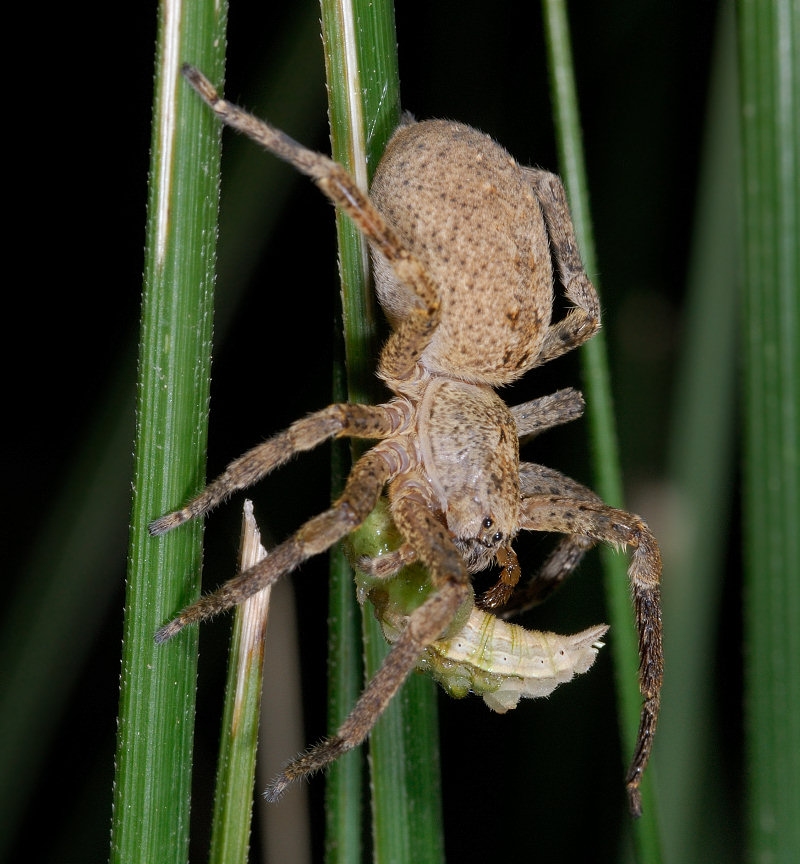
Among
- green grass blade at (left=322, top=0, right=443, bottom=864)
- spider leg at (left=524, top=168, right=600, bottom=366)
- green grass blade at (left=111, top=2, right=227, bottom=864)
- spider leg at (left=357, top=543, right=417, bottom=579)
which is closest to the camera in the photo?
green grass blade at (left=111, top=2, right=227, bottom=864)

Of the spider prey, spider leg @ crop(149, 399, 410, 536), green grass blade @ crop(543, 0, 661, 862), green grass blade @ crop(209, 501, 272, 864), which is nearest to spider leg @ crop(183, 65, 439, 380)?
the spider prey

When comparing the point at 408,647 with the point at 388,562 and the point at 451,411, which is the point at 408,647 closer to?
the point at 388,562

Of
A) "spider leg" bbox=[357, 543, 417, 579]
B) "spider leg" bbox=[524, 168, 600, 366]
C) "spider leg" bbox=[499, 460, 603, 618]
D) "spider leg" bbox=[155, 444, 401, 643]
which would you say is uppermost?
"spider leg" bbox=[524, 168, 600, 366]

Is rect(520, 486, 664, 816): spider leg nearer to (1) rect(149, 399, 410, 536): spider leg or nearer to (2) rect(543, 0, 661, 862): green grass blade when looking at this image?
(2) rect(543, 0, 661, 862): green grass blade

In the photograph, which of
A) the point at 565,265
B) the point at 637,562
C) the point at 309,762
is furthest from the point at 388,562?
the point at 565,265

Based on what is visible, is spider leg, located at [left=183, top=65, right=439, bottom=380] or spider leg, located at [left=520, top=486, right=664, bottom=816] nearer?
spider leg, located at [left=183, top=65, right=439, bottom=380]

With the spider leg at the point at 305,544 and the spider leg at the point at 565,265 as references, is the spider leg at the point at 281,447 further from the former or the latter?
the spider leg at the point at 565,265
